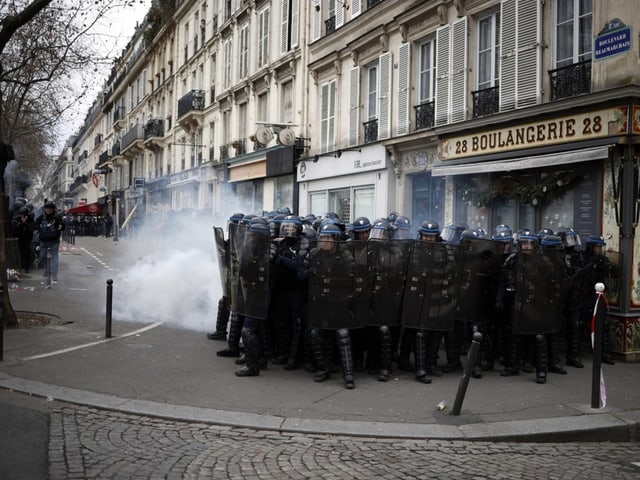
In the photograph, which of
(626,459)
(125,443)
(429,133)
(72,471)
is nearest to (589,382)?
(626,459)

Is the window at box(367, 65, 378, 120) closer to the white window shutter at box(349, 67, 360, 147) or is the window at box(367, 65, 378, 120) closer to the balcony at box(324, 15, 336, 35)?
the white window shutter at box(349, 67, 360, 147)

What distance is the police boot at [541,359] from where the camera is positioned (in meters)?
7.23

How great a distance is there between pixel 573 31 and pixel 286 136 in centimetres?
1127

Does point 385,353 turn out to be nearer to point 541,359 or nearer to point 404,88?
point 541,359

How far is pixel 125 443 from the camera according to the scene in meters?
5.07

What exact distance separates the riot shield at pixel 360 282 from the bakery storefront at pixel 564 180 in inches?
150

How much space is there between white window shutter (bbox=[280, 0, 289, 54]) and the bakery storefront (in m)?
10.6

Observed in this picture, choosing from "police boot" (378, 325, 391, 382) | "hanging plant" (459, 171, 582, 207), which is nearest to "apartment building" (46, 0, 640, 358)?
"hanging plant" (459, 171, 582, 207)

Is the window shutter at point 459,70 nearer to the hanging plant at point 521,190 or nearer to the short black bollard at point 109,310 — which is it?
the hanging plant at point 521,190

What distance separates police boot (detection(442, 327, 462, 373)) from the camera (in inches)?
302

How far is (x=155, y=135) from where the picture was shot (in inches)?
1543

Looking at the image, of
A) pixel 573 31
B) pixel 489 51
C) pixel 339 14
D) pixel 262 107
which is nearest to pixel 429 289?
pixel 573 31

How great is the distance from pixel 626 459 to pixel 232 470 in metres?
3.17

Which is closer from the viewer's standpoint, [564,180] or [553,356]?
[553,356]
